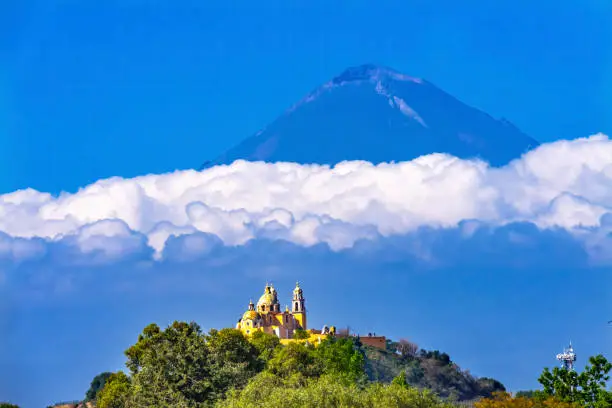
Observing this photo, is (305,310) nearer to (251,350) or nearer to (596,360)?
(251,350)

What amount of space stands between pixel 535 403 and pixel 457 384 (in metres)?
85.2

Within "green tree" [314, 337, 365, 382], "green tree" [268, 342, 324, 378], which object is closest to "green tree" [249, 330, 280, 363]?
"green tree" [268, 342, 324, 378]

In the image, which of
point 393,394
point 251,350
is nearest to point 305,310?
point 251,350

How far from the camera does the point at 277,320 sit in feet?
475

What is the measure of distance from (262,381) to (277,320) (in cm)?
7624

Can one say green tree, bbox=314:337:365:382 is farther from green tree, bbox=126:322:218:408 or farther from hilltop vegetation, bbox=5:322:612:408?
green tree, bbox=126:322:218:408

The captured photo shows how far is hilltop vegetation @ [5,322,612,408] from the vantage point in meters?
59.1

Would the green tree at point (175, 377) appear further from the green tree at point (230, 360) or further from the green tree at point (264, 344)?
the green tree at point (264, 344)

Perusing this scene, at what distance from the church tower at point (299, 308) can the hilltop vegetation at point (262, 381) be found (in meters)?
29.8

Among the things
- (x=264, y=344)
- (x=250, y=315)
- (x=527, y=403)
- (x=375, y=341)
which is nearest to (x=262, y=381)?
(x=527, y=403)

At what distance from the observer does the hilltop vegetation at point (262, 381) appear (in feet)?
194

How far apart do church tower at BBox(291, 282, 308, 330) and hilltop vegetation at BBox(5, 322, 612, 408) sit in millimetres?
29829

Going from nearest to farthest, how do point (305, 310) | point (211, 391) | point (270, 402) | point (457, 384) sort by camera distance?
point (270, 402), point (211, 391), point (457, 384), point (305, 310)

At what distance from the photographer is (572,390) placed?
59906 mm
